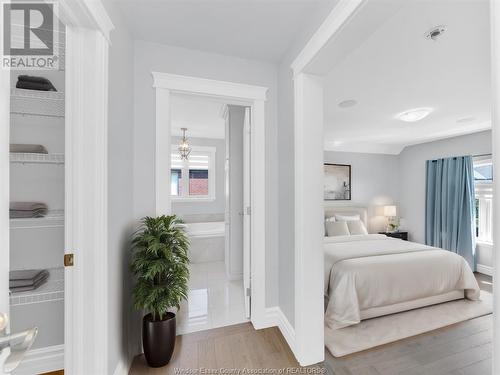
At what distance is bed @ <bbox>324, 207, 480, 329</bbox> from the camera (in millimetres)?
2424

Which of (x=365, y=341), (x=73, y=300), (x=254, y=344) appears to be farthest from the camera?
(x=365, y=341)

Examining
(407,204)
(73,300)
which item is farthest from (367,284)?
(407,204)

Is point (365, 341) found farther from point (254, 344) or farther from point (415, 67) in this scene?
point (415, 67)

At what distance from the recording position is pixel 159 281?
1.64 meters

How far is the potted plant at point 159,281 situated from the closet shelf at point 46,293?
18.7 inches

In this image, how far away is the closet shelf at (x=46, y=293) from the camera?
1.49m

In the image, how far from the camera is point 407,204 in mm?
5578

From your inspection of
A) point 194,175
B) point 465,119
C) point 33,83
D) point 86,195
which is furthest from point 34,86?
point 465,119

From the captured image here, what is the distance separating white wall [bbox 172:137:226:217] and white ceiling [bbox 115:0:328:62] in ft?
11.5

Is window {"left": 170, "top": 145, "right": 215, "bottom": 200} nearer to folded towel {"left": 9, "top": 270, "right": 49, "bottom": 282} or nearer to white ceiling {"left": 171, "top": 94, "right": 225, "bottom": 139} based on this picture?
white ceiling {"left": 171, "top": 94, "right": 225, "bottom": 139}

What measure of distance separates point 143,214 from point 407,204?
5.86 metres

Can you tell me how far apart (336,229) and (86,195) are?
13.8 feet

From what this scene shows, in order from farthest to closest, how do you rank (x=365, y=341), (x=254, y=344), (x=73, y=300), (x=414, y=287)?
1. (x=414, y=287)
2. (x=365, y=341)
3. (x=254, y=344)
4. (x=73, y=300)

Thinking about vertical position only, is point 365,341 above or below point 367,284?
below
